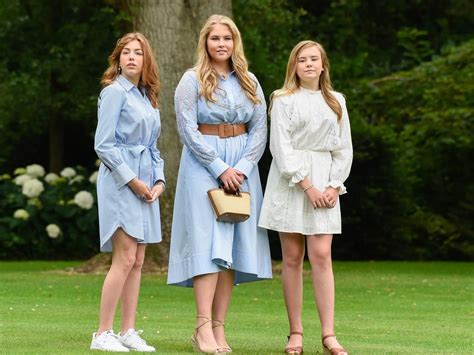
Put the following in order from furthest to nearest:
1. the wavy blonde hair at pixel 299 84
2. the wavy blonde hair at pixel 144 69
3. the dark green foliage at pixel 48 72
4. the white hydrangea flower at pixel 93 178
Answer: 1. the dark green foliage at pixel 48 72
2. the white hydrangea flower at pixel 93 178
3. the wavy blonde hair at pixel 144 69
4. the wavy blonde hair at pixel 299 84

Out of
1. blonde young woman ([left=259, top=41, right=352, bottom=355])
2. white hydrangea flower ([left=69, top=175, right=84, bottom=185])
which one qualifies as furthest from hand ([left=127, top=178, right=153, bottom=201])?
white hydrangea flower ([left=69, top=175, right=84, bottom=185])

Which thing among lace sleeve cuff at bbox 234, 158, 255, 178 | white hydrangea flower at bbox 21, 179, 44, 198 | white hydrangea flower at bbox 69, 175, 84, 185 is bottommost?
white hydrangea flower at bbox 21, 179, 44, 198

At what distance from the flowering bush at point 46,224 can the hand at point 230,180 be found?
13.4 meters

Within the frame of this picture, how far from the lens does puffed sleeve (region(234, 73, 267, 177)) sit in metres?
8.49

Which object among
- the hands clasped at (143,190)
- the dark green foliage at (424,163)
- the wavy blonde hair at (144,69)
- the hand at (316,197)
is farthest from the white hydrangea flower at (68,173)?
the hand at (316,197)

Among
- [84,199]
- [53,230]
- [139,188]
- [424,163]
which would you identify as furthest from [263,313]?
[424,163]

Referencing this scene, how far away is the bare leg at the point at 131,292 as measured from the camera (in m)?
8.70

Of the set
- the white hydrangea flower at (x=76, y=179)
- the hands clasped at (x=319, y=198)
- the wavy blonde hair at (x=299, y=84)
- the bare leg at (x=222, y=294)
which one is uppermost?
the wavy blonde hair at (x=299, y=84)

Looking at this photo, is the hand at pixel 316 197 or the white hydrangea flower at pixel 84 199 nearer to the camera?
the hand at pixel 316 197

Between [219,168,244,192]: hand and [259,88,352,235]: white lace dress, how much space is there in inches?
11.5

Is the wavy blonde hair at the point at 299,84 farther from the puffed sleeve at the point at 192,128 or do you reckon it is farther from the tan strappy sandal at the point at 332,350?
the tan strappy sandal at the point at 332,350

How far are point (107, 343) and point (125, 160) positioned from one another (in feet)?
3.88

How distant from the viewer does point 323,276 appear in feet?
28.0

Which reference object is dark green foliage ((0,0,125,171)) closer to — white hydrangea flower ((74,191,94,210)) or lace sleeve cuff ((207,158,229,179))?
white hydrangea flower ((74,191,94,210))
